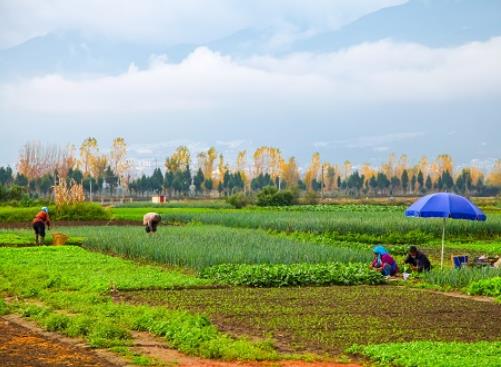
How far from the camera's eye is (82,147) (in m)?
118

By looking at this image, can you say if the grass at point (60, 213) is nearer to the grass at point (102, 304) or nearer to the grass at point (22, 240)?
the grass at point (22, 240)

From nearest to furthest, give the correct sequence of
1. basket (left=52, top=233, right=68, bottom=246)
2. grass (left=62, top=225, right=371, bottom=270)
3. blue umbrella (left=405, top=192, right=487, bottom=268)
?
blue umbrella (left=405, top=192, right=487, bottom=268)
grass (left=62, top=225, right=371, bottom=270)
basket (left=52, top=233, right=68, bottom=246)

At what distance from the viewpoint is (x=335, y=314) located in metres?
13.2

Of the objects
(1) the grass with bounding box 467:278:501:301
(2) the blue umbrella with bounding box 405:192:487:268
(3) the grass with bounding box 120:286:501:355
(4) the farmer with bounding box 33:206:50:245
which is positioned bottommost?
(3) the grass with bounding box 120:286:501:355

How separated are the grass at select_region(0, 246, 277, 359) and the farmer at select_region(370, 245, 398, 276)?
4584 mm

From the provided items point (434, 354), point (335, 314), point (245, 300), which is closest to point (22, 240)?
point (245, 300)

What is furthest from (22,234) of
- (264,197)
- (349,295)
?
(264,197)

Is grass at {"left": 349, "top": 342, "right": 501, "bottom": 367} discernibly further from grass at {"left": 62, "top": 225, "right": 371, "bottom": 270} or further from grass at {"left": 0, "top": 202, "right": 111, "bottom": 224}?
grass at {"left": 0, "top": 202, "right": 111, "bottom": 224}

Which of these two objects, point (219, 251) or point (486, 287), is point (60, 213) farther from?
point (486, 287)

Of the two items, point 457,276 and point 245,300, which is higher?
point 457,276

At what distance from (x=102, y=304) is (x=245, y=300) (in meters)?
2.71

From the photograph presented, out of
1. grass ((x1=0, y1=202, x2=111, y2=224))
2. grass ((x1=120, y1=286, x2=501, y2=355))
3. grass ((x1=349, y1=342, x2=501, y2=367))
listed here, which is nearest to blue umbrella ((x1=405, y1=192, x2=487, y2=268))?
grass ((x1=120, y1=286, x2=501, y2=355))

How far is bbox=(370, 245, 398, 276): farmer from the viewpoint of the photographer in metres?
18.9

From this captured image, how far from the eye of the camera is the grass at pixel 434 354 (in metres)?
9.41
